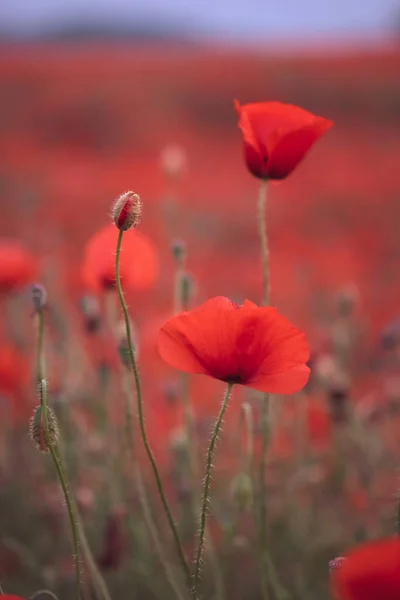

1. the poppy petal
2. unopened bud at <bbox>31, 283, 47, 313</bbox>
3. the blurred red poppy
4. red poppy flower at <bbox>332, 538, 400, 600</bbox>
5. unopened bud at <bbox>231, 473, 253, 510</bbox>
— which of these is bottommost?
unopened bud at <bbox>231, 473, 253, 510</bbox>

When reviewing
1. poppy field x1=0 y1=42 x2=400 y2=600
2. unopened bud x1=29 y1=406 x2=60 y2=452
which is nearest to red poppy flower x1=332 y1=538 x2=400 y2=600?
poppy field x1=0 y1=42 x2=400 y2=600

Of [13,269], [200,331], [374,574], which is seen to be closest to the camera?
[374,574]

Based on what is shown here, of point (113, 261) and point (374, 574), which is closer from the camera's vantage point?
point (374, 574)

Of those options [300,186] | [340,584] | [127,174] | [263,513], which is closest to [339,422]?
[263,513]

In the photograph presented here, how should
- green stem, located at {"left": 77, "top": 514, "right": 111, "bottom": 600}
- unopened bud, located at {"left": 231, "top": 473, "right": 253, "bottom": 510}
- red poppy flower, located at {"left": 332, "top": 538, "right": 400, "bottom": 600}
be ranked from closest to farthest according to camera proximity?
red poppy flower, located at {"left": 332, "top": 538, "right": 400, "bottom": 600}, green stem, located at {"left": 77, "top": 514, "right": 111, "bottom": 600}, unopened bud, located at {"left": 231, "top": 473, "right": 253, "bottom": 510}

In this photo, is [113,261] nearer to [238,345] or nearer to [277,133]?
[277,133]

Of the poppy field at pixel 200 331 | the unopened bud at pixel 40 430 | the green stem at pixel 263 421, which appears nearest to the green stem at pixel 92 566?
the poppy field at pixel 200 331

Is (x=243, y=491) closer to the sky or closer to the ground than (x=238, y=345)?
closer to the ground

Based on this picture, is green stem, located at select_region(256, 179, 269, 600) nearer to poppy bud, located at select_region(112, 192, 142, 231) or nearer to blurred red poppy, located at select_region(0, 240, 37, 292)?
poppy bud, located at select_region(112, 192, 142, 231)

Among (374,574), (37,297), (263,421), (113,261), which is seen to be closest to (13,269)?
(113,261)
